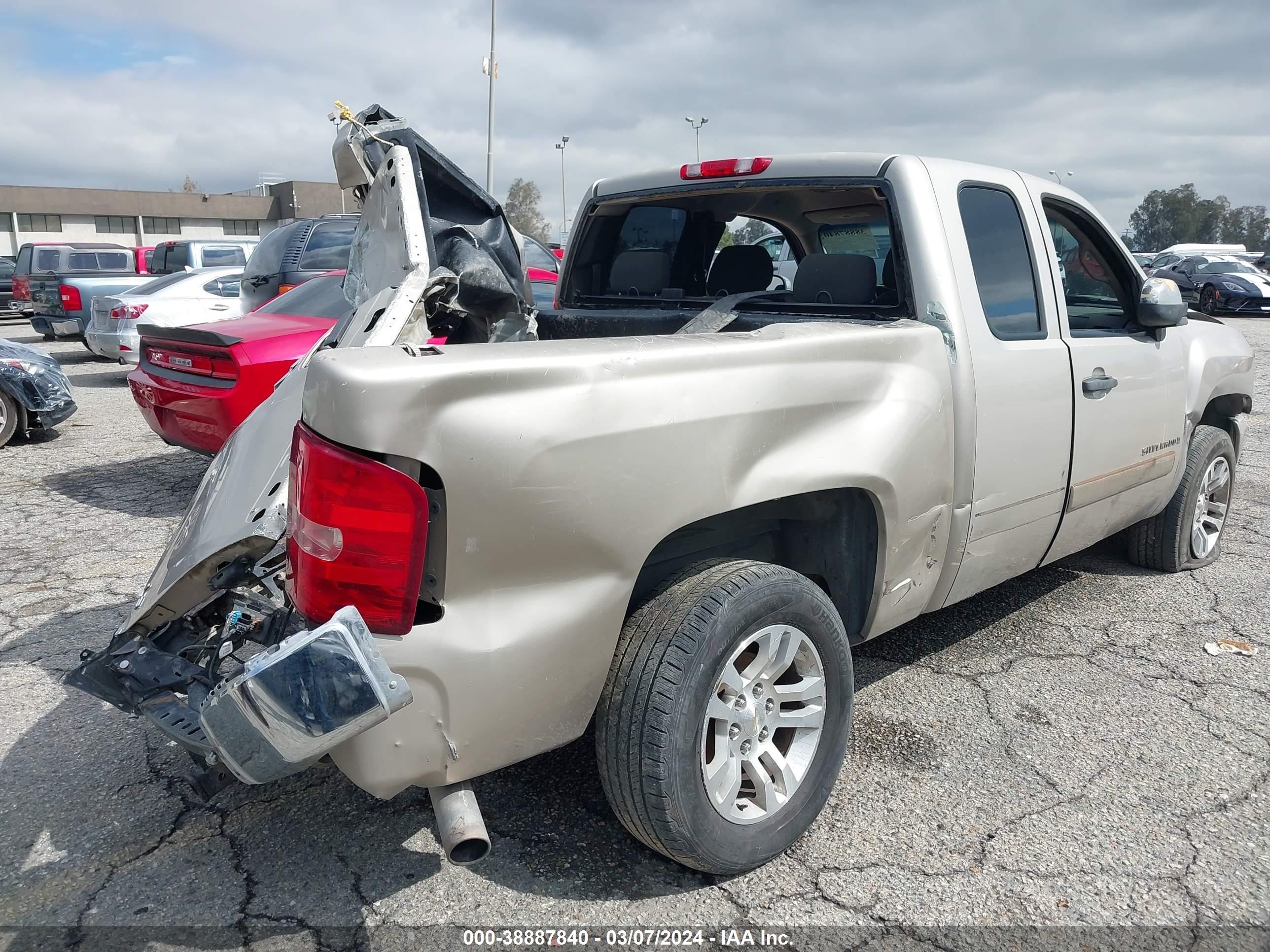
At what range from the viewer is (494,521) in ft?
6.66

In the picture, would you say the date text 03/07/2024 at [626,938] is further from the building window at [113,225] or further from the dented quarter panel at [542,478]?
the building window at [113,225]

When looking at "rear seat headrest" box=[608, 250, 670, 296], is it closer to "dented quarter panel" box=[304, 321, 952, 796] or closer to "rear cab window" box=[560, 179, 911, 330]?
"rear cab window" box=[560, 179, 911, 330]

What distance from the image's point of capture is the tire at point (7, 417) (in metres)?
8.17

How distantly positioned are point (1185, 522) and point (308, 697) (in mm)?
4477

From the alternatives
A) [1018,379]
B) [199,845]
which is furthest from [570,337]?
[199,845]

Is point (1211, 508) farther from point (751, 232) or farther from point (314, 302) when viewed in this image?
A: point (314, 302)

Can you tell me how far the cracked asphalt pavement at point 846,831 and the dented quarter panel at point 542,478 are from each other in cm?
58

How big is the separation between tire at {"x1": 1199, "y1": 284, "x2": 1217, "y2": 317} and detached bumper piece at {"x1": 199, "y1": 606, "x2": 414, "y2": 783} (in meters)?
25.7

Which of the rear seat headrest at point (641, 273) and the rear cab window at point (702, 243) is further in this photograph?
the rear seat headrest at point (641, 273)

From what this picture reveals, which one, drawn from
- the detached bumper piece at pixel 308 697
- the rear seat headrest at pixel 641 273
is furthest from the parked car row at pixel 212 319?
the detached bumper piece at pixel 308 697

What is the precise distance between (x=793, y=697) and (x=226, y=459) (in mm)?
1924

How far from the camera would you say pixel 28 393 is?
823 cm

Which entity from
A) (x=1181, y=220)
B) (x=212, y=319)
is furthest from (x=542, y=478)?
(x=1181, y=220)

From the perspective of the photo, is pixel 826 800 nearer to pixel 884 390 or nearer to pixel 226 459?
pixel 884 390
